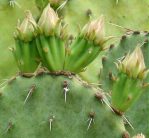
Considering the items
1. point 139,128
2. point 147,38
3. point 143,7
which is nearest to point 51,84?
point 139,128

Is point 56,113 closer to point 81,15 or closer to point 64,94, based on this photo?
point 64,94

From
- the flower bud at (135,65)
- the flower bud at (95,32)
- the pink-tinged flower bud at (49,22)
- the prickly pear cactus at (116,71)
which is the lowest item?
the prickly pear cactus at (116,71)

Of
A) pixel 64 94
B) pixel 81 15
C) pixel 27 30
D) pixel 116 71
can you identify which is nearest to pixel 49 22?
pixel 27 30

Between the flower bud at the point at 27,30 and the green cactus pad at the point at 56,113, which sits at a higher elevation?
the flower bud at the point at 27,30

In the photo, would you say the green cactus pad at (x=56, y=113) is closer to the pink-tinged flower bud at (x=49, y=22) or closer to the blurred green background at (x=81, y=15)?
the pink-tinged flower bud at (x=49, y=22)

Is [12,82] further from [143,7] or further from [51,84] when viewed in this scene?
[143,7]

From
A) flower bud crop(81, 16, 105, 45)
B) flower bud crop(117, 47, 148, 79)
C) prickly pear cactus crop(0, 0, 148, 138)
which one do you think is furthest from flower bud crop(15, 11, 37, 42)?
flower bud crop(117, 47, 148, 79)

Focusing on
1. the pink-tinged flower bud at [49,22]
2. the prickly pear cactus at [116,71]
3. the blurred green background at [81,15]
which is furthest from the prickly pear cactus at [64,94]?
the blurred green background at [81,15]
